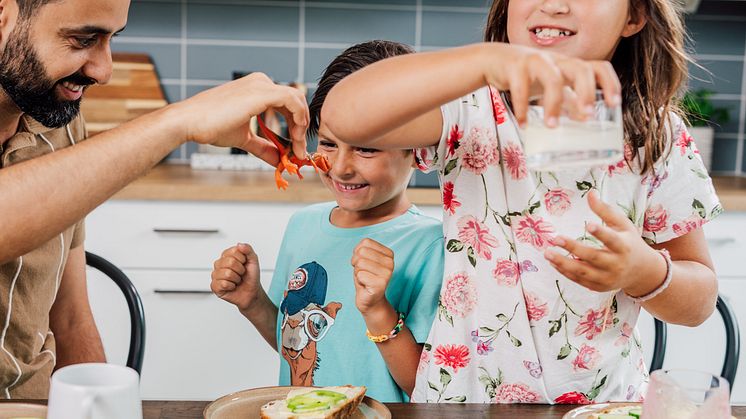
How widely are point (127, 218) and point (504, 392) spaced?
1500mm

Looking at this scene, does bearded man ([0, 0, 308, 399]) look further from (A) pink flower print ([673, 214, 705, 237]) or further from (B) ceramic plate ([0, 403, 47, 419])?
(A) pink flower print ([673, 214, 705, 237])

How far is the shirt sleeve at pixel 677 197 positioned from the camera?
1.24 meters

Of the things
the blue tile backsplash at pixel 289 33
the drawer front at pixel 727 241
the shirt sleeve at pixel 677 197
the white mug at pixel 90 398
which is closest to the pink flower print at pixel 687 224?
the shirt sleeve at pixel 677 197

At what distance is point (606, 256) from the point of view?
0.92 meters

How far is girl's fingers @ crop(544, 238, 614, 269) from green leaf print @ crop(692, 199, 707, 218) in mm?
384

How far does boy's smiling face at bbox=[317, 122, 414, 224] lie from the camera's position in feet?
4.62

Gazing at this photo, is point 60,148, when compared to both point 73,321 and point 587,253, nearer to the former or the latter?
point 73,321

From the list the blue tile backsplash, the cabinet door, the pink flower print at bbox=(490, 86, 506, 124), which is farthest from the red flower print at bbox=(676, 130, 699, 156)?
the blue tile backsplash

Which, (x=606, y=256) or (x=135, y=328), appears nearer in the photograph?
(x=606, y=256)

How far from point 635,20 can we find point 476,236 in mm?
397

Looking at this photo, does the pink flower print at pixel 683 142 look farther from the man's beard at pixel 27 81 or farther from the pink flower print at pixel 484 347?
the man's beard at pixel 27 81

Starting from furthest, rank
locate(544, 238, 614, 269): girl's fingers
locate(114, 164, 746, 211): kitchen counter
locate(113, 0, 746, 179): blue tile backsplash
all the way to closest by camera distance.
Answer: locate(113, 0, 746, 179): blue tile backsplash
locate(114, 164, 746, 211): kitchen counter
locate(544, 238, 614, 269): girl's fingers

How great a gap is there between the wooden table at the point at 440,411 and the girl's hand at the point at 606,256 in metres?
0.18

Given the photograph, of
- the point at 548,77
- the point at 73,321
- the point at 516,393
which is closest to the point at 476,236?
the point at 516,393
